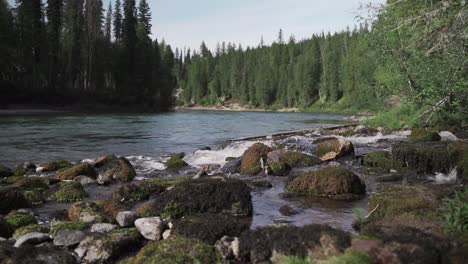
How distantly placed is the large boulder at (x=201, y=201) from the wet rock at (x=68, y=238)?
66.3 inches

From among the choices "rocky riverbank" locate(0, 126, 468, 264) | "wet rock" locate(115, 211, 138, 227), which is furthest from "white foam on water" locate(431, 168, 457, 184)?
"wet rock" locate(115, 211, 138, 227)

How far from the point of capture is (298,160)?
16109 millimetres

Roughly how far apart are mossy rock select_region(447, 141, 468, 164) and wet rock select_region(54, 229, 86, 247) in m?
10.9

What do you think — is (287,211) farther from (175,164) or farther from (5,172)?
(5,172)

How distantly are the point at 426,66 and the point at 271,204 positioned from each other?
25.1ft

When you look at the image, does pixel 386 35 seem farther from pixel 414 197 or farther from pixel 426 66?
pixel 414 197

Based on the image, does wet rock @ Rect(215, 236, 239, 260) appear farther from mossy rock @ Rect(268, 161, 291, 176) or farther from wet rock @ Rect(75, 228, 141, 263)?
mossy rock @ Rect(268, 161, 291, 176)

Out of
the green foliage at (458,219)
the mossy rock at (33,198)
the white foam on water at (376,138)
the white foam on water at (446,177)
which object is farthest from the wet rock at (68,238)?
the white foam on water at (376,138)

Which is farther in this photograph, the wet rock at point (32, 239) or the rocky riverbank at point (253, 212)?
the wet rock at point (32, 239)

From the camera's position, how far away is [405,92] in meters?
17.6

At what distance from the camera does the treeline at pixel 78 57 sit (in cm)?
6531

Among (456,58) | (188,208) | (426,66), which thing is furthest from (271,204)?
(426,66)

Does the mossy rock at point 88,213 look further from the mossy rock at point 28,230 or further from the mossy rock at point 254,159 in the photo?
the mossy rock at point 254,159

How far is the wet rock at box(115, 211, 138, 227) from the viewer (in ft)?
27.2
